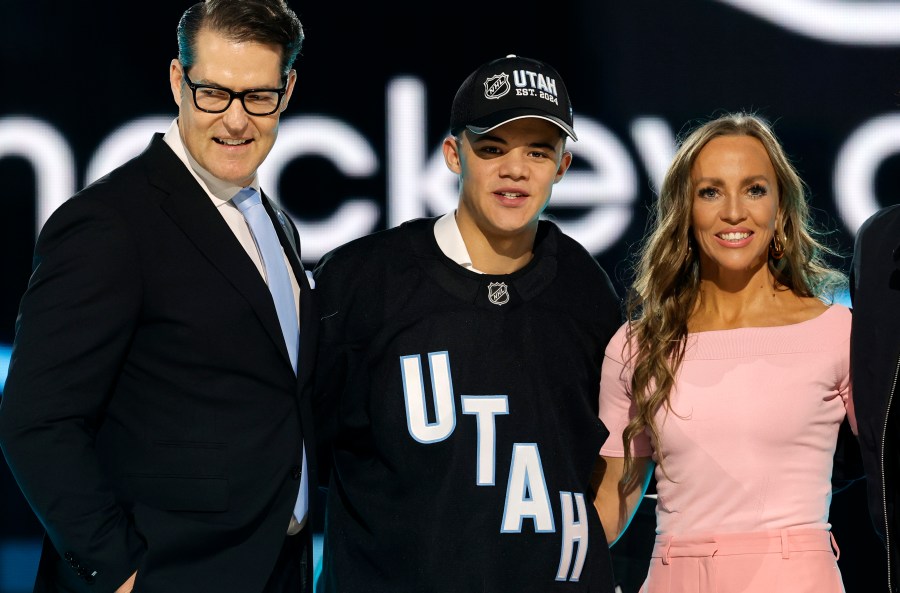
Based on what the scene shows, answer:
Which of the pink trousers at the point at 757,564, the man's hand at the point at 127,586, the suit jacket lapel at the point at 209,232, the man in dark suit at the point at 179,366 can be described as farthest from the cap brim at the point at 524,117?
the man's hand at the point at 127,586

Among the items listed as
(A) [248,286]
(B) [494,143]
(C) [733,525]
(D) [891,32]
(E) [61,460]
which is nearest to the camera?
(E) [61,460]

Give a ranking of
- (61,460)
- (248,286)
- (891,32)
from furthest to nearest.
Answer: (891,32)
(248,286)
(61,460)

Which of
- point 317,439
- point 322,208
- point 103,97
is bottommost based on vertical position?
point 317,439

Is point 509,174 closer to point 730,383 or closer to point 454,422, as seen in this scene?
point 454,422

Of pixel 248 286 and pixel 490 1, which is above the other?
pixel 490 1

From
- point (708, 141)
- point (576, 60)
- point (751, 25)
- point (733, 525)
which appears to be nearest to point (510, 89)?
point (708, 141)

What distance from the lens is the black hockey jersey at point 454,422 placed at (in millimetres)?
2686

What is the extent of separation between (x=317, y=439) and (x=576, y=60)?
7.29 ft

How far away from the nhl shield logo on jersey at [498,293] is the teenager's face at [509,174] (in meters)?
0.13

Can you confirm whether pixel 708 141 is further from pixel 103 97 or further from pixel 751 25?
pixel 103 97

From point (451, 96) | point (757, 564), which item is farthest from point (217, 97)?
point (451, 96)

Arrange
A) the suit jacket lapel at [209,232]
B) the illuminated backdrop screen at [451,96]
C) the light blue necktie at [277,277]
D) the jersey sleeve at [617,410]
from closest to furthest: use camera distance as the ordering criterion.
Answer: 1. the suit jacket lapel at [209,232]
2. the light blue necktie at [277,277]
3. the jersey sleeve at [617,410]
4. the illuminated backdrop screen at [451,96]

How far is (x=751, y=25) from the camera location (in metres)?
4.52

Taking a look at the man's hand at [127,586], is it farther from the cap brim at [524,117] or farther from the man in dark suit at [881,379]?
the man in dark suit at [881,379]
